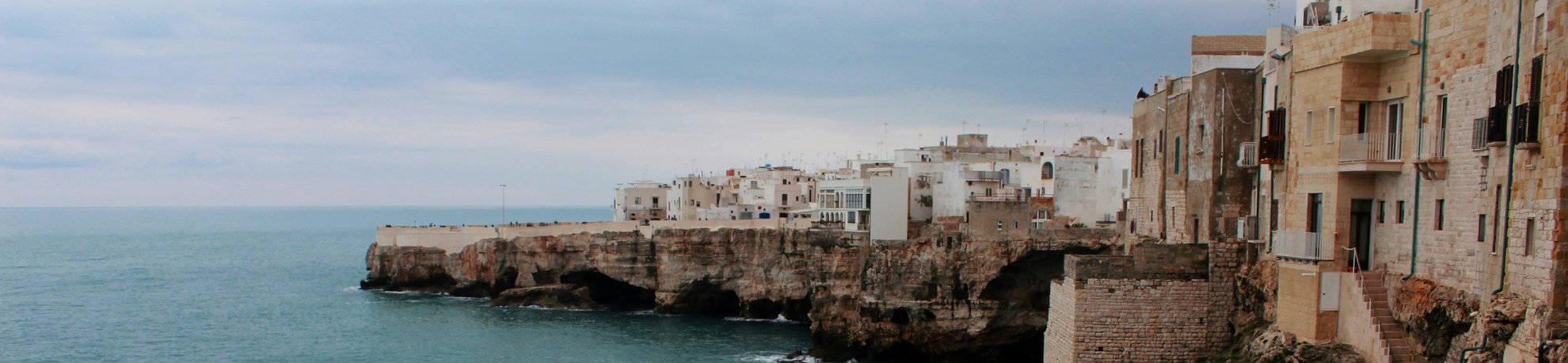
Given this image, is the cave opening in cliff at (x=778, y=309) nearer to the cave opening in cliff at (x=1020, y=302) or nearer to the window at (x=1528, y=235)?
the cave opening in cliff at (x=1020, y=302)

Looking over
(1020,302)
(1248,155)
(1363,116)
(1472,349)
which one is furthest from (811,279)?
(1472,349)

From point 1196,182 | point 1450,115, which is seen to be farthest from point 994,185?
point 1450,115

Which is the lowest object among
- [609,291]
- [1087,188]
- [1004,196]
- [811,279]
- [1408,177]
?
[609,291]

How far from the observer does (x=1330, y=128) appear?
67.7ft

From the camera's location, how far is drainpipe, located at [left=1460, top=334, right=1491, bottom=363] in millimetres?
16281

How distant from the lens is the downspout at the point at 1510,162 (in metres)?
15.7

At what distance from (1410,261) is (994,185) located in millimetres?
32026

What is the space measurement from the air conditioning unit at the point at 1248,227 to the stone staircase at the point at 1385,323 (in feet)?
16.0

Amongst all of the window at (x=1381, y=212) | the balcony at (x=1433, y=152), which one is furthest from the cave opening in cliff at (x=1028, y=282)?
the balcony at (x=1433, y=152)

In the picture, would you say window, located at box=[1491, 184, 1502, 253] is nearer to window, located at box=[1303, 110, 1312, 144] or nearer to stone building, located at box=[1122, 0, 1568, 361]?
stone building, located at box=[1122, 0, 1568, 361]

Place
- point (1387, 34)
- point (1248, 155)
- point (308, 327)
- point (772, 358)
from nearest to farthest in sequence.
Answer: point (1387, 34), point (1248, 155), point (772, 358), point (308, 327)

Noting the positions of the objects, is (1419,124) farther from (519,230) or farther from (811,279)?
(519,230)

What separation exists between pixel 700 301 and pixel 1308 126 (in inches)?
1581

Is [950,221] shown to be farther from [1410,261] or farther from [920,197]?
[1410,261]
